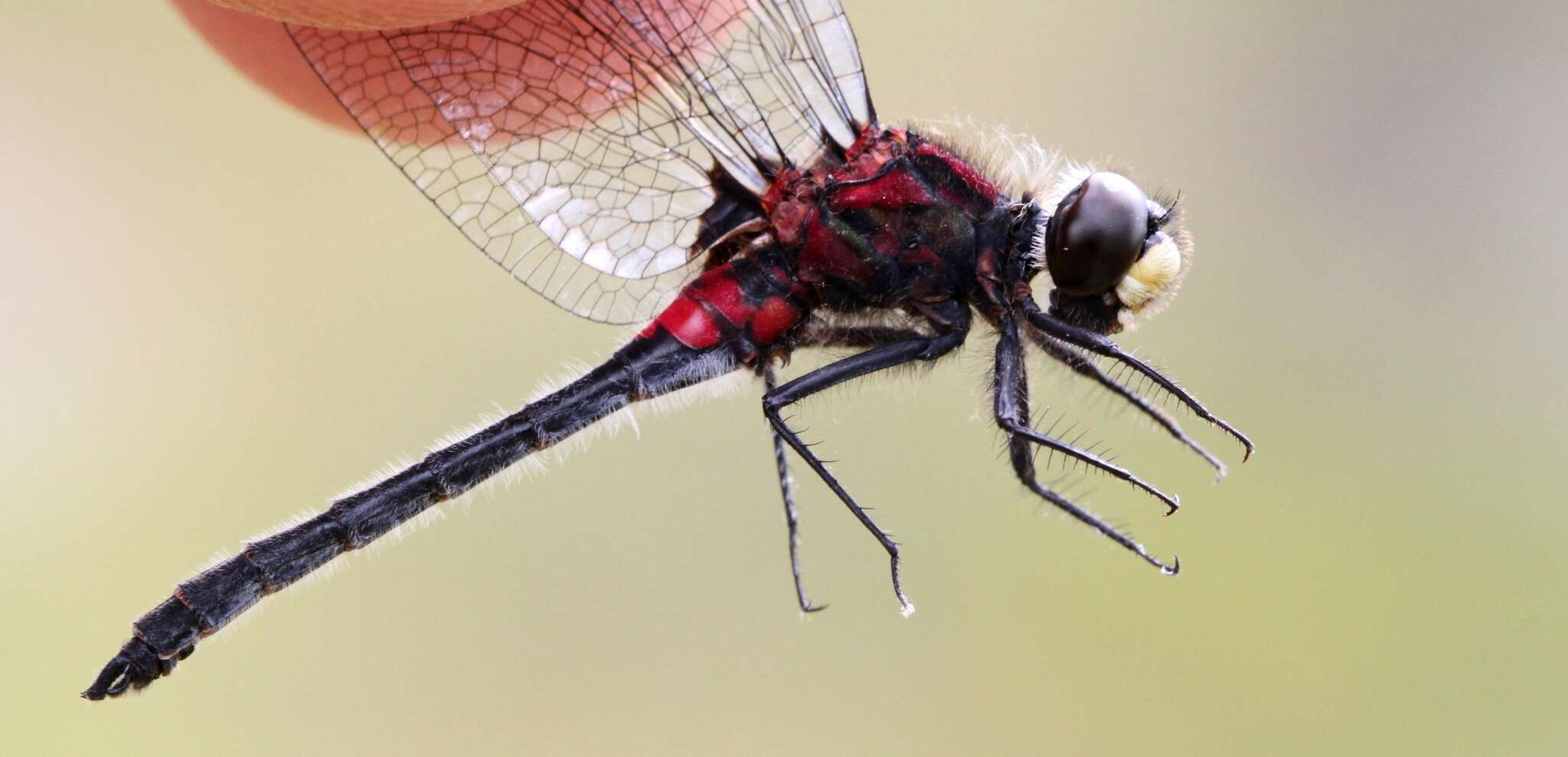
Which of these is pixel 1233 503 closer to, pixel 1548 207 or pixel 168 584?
pixel 1548 207

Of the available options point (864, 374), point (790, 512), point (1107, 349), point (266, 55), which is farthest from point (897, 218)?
point (266, 55)

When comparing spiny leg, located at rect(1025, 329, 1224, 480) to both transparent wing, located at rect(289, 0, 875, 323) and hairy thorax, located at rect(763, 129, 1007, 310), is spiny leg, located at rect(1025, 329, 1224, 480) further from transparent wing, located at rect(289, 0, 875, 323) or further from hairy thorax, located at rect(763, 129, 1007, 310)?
transparent wing, located at rect(289, 0, 875, 323)

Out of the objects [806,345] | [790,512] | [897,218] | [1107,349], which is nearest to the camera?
[1107,349]

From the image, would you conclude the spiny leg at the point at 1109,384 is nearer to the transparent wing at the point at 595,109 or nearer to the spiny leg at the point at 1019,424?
the spiny leg at the point at 1019,424

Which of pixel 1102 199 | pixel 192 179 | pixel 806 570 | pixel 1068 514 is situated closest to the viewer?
pixel 1102 199

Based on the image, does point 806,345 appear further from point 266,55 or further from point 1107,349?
point 266,55

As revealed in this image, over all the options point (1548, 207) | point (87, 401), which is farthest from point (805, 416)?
point (1548, 207)

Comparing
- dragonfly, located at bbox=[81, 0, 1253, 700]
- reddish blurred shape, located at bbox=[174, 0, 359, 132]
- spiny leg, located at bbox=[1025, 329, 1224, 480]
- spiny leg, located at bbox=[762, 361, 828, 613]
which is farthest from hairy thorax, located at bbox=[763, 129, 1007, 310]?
reddish blurred shape, located at bbox=[174, 0, 359, 132]
